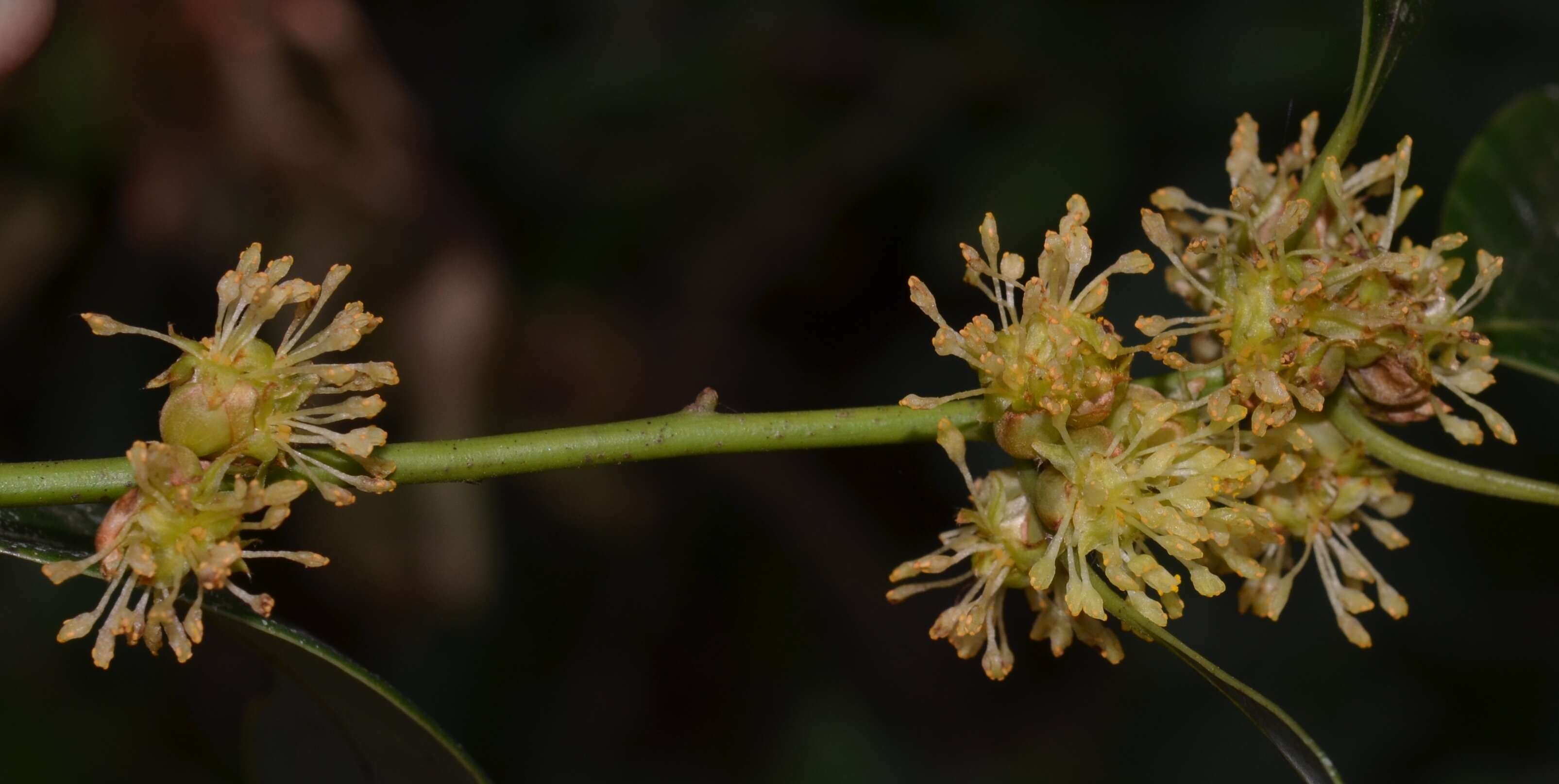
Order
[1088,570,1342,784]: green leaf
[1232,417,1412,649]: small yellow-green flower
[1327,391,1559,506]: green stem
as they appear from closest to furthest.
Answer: [1088,570,1342,784]: green leaf, [1327,391,1559,506]: green stem, [1232,417,1412,649]: small yellow-green flower

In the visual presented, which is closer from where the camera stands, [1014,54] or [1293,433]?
[1293,433]

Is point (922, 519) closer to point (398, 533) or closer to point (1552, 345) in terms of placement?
point (398, 533)

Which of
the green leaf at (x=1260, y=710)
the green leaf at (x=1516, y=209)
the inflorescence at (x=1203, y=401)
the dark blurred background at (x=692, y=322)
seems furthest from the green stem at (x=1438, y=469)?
the dark blurred background at (x=692, y=322)

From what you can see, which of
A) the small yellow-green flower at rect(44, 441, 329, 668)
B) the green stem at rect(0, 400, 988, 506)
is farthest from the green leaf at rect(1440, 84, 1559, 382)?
the small yellow-green flower at rect(44, 441, 329, 668)

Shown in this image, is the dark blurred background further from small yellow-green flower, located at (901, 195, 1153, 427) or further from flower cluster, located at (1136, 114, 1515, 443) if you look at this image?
small yellow-green flower, located at (901, 195, 1153, 427)

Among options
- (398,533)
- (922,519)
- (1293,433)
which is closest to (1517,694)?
(922,519)
